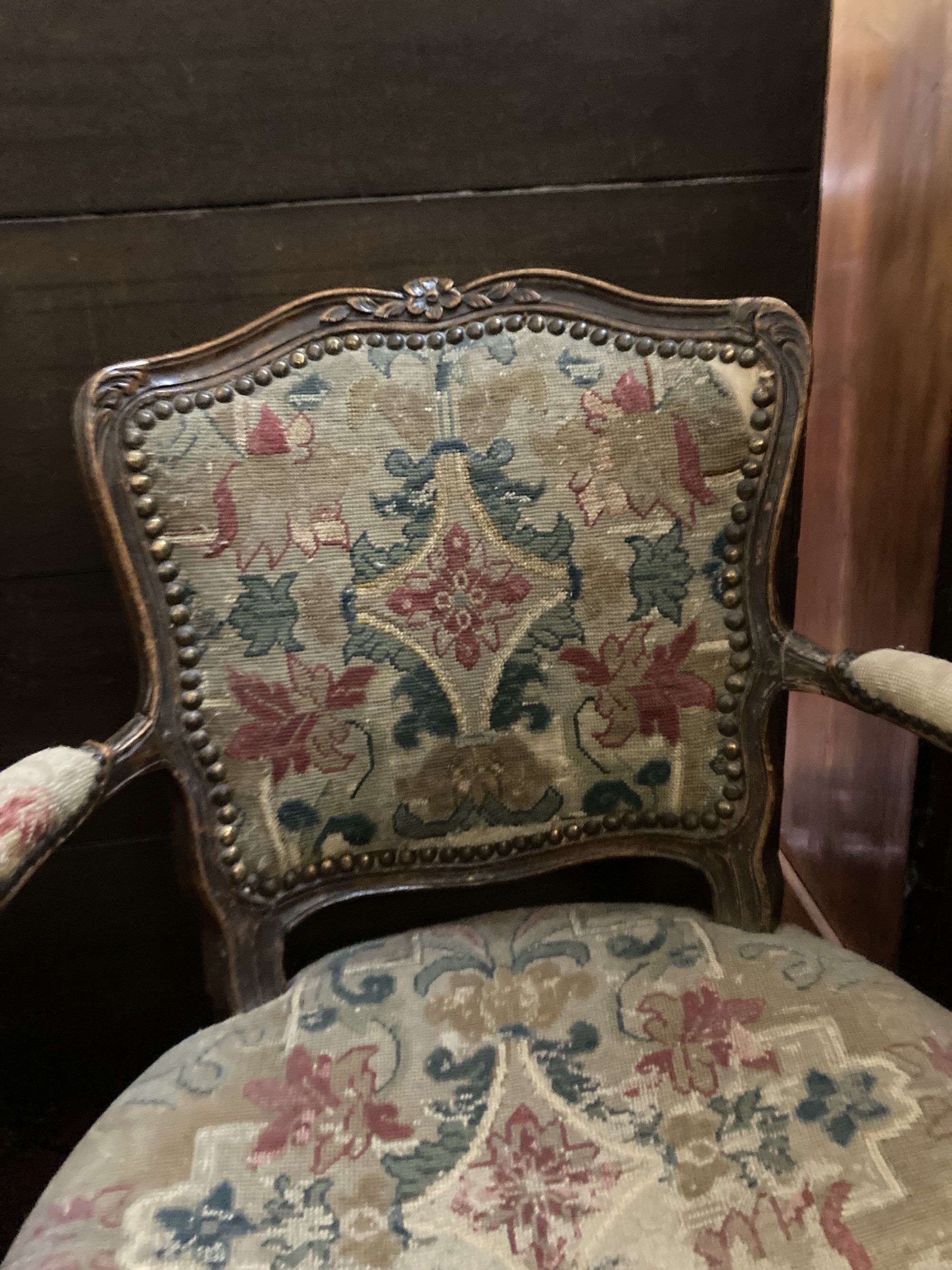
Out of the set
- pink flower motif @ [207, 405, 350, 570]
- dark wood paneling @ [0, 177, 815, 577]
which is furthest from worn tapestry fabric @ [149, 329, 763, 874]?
dark wood paneling @ [0, 177, 815, 577]

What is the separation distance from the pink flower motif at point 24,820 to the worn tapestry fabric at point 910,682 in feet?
1.88

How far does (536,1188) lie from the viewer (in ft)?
1.80

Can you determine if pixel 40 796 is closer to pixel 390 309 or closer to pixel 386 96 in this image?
pixel 390 309

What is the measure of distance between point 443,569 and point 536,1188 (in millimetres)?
426

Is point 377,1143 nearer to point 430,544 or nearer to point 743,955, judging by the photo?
point 743,955

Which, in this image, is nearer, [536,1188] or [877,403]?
[536,1188]

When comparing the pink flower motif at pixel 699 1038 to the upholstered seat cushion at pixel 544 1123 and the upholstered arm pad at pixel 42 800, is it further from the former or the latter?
the upholstered arm pad at pixel 42 800

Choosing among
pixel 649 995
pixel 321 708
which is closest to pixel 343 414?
pixel 321 708

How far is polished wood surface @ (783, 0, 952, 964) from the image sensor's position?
0.94 meters

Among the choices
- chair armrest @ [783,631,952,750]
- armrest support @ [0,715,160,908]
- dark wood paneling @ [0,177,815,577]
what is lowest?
armrest support @ [0,715,160,908]

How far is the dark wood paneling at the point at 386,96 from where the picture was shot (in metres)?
0.76

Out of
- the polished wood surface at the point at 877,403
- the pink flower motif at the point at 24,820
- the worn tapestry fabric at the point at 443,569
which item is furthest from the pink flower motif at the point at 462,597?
the polished wood surface at the point at 877,403

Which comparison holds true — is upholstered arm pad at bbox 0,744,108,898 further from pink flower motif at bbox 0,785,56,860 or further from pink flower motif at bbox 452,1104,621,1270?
pink flower motif at bbox 452,1104,621,1270

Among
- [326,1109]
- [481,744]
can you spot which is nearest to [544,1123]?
[326,1109]
